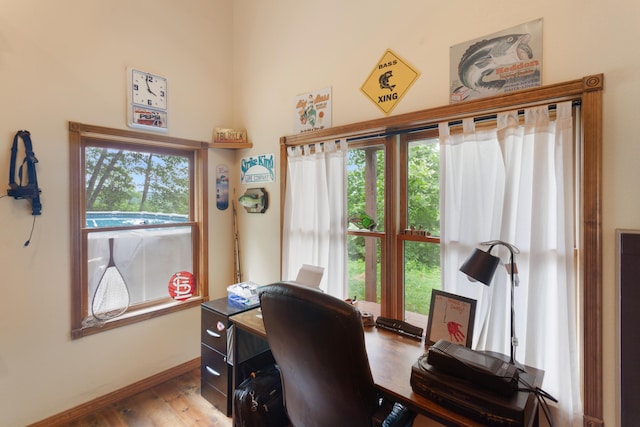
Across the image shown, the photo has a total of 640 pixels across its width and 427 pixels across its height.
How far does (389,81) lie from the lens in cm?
185

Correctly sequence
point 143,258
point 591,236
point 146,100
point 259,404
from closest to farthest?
point 591,236
point 259,404
point 146,100
point 143,258

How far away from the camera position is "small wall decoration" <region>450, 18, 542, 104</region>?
54.7 inches

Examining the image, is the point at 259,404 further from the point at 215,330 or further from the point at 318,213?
the point at 318,213

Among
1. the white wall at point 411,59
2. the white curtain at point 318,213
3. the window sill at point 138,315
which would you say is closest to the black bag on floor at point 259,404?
the white curtain at point 318,213

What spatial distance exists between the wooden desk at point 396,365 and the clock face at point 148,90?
179 centimetres

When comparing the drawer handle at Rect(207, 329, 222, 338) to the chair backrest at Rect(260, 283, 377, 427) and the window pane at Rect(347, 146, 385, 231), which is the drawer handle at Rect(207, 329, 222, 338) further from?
the window pane at Rect(347, 146, 385, 231)

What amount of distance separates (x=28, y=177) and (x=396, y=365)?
7.82 ft

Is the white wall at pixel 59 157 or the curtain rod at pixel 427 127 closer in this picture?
the curtain rod at pixel 427 127

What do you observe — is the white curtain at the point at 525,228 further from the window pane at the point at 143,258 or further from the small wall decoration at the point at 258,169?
the window pane at the point at 143,258

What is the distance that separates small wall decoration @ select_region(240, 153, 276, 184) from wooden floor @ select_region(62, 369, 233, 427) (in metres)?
1.82

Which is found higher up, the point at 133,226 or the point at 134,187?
the point at 134,187

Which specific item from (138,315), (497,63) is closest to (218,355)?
(138,315)

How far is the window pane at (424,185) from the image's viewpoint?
1766 millimetres

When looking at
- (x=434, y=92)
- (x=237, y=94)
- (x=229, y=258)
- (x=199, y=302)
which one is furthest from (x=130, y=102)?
(x=434, y=92)
